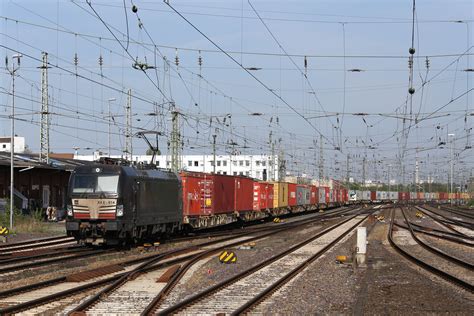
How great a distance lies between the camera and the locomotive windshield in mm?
21703

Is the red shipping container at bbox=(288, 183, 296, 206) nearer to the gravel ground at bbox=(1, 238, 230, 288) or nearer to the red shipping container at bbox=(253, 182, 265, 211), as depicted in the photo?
the red shipping container at bbox=(253, 182, 265, 211)

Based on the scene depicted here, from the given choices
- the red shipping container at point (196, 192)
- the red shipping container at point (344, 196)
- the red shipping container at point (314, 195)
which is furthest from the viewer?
the red shipping container at point (344, 196)

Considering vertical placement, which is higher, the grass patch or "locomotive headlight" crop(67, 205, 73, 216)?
"locomotive headlight" crop(67, 205, 73, 216)

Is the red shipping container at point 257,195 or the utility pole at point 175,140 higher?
the utility pole at point 175,140

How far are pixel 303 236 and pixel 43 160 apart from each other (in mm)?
21197

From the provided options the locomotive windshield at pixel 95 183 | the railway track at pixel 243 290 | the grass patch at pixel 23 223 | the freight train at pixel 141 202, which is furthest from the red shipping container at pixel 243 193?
the railway track at pixel 243 290

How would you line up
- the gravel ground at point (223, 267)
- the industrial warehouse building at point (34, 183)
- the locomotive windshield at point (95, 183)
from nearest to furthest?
the gravel ground at point (223, 267), the locomotive windshield at point (95, 183), the industrial warehouse building at point (34, 183)

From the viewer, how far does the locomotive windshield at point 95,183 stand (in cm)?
2170

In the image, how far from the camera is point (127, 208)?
71.9 feet

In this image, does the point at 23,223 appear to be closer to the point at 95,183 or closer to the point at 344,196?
the point at 95,183

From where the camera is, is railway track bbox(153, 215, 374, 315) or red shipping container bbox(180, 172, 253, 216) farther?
red shipping container bbox(180, 172, 253, 216)

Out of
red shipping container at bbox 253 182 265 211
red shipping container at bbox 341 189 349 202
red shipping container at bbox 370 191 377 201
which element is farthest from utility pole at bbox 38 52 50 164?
red shipping container at bbox 370 191 377 201

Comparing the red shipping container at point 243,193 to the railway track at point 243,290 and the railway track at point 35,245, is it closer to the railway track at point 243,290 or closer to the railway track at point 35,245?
the railway track at point 35,245

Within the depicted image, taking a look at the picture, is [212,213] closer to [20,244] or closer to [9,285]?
[20,244]
